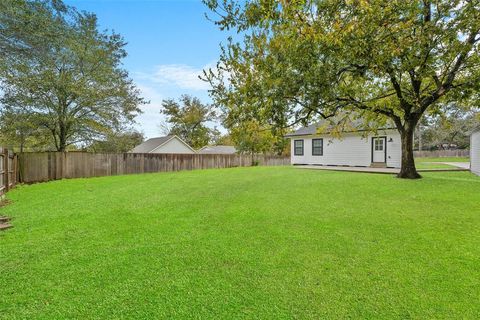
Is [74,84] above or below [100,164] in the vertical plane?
above

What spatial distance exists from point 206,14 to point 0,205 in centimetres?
651

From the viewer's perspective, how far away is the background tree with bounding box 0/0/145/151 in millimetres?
11938

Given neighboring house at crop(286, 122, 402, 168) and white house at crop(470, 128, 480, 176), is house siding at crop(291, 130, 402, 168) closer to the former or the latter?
neighboring house at crop(286, 122, 402, 168)

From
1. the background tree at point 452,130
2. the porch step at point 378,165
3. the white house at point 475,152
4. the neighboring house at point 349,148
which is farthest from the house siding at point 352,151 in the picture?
the background tree at point 452,130

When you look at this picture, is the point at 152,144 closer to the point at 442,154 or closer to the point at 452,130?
the point at 442,154

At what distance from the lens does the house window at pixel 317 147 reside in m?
19.5

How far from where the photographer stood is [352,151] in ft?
58.2

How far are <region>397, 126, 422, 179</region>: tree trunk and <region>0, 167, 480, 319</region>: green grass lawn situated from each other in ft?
15.2

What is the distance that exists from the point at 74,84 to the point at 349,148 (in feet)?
53.6

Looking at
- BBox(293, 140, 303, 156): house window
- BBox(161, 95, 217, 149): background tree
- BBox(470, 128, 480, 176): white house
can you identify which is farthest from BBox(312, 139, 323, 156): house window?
BBox(161, 95, 217, 149): background tree

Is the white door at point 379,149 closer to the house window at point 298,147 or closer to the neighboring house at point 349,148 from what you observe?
the neighboring house at point 349,148

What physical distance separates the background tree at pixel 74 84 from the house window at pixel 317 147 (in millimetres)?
12595

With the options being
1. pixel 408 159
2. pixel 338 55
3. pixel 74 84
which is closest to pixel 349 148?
pixel 408 159

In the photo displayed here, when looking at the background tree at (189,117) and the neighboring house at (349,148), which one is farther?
the background tree at (189,117)
